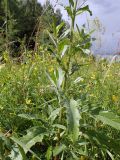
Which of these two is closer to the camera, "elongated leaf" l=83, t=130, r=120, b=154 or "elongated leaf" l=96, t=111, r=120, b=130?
"elongated leaf" l=96, t=111, r=120, b=130

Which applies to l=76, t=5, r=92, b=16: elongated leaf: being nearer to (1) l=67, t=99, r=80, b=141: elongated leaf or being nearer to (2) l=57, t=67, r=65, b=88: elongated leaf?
(2) l=57, t=67, r=65, b=88: elongated leaf

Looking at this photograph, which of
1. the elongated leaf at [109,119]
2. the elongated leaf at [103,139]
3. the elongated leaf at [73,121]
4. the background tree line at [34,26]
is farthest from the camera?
the background tree line at [34,26]

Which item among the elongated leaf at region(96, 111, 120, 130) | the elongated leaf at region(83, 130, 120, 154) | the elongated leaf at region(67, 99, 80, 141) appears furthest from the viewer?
the elongated leaf at region(83, 130, 120, 154)

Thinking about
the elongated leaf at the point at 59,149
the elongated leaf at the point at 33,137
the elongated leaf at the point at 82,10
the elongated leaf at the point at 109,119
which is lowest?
the elongated leaf at the point at 59,149

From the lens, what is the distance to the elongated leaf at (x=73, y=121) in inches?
61.1

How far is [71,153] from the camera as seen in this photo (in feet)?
6.35

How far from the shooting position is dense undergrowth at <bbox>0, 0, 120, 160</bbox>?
170 centimetres

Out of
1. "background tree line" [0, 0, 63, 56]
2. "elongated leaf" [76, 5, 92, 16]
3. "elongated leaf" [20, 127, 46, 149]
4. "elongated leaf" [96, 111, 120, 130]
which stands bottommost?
"elongated leaf" [20, 127, 46, 149]

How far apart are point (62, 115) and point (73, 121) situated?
41cm

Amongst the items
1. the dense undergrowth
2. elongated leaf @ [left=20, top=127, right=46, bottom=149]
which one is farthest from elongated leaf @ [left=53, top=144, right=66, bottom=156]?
elongated leaf @ [left=20, top=127, right=46, bottom=149]

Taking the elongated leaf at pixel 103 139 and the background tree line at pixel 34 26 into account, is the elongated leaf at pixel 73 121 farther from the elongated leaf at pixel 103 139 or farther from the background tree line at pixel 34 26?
the background tree line at pixel 34 26

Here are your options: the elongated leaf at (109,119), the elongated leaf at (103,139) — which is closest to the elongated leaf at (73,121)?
the elongated leaf at (109,119)

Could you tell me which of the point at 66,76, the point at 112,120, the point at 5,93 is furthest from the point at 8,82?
the point at 112,120

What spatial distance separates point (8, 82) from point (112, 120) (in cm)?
175
